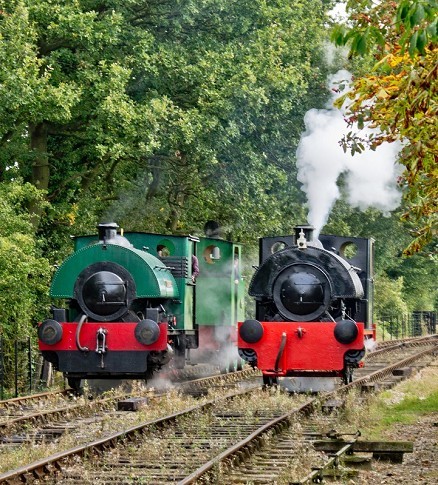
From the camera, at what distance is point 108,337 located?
15.7m

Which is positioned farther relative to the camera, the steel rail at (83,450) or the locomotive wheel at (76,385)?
the locomotive wheel at (76,385)

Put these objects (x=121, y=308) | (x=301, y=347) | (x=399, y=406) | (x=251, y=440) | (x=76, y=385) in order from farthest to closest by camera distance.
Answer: (x=76, y=385)
(x=121, y=308)
(x=301, y=347)
(x=399, y=406)
(x=251, y=440)

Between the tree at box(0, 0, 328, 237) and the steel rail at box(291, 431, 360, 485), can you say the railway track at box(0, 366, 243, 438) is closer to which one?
the steel rail at box(291, 431, 360, 485)

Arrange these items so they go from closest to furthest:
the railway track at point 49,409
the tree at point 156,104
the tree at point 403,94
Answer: the tree at point 403,94
the railway track at point 49,409
the tree at point 156,104

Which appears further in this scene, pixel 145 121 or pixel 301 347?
pixel 145 121

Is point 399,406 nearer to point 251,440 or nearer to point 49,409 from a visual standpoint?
point 49,409

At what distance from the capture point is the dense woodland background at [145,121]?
A: 18906 mm

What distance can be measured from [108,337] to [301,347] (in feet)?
9.55

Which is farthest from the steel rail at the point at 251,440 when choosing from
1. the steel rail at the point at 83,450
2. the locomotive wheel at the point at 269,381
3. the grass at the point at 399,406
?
the steel rail at the point at 83,450

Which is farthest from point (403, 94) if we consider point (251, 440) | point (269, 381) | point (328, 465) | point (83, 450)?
point (269, 381)

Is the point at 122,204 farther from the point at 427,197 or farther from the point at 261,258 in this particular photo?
the point at 427,197

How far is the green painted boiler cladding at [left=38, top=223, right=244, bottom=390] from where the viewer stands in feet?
51.2

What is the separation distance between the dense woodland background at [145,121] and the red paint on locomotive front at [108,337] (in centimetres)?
183

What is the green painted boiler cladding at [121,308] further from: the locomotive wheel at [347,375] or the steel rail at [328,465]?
the steel rail at [328,465]
